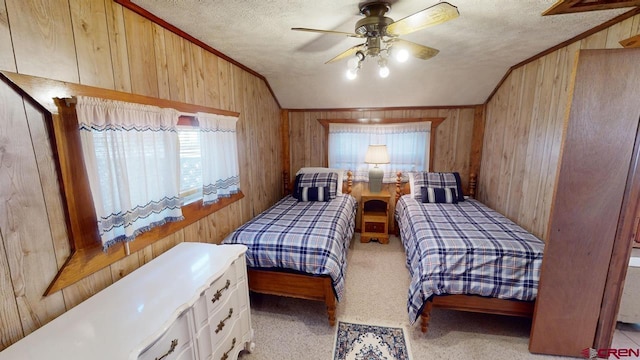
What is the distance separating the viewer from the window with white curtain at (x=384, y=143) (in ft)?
12.1

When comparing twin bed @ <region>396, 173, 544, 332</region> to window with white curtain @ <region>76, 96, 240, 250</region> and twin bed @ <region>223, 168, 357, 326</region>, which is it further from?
window with white curtain @ <region>76, 96, 240, 250</region>

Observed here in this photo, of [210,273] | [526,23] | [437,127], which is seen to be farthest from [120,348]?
[437,127]

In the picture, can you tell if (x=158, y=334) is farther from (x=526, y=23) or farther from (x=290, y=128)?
(x=290, y=128)

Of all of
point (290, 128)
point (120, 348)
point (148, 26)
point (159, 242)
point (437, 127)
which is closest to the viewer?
point (120, 348)

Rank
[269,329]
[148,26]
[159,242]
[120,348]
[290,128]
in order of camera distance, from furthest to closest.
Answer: [290,128] < [269,329] < [159,242] < [148,26] < [120,348]

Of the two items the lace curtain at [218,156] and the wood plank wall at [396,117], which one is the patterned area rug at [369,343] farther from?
the wood plank wall at [396,117]

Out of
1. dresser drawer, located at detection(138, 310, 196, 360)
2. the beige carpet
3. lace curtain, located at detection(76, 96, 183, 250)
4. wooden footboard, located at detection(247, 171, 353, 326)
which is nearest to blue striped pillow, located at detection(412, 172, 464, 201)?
the beige carpet

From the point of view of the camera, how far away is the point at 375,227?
361 centimetres

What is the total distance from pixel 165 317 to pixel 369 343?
140 centimetres

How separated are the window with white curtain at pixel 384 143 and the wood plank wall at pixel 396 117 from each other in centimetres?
13

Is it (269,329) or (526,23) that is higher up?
(526,23)

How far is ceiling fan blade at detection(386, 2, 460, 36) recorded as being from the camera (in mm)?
1183

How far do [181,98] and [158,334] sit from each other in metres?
1.52

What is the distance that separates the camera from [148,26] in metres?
1.61
